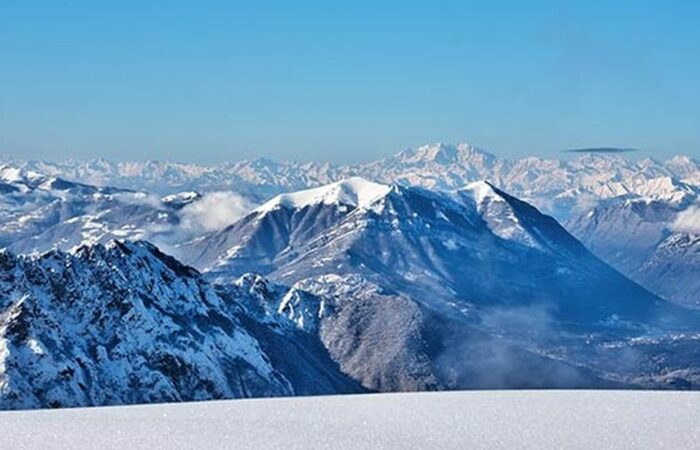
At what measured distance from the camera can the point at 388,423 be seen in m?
45.8

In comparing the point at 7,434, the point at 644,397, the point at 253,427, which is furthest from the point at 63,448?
the point at 644,397

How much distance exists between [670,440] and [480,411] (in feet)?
33.6

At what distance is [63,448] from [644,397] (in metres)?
32.7

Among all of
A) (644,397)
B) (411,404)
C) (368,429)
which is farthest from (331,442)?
(644,397)

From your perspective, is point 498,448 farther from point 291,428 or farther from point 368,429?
point 291,428

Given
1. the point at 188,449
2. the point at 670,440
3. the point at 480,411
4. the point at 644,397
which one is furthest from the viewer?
the point at 644,397

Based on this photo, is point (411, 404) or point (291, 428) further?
point (411, 404)

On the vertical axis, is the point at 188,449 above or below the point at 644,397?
above

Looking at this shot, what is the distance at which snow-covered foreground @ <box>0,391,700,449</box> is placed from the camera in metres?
41.5

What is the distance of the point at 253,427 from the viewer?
4459 cm

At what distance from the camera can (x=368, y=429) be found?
4425 centimetres

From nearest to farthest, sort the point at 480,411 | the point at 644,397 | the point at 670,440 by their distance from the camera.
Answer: the point at 670,440, the point at 480,411, the point at 644,397

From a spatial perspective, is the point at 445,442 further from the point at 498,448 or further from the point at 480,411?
the point at 480,411

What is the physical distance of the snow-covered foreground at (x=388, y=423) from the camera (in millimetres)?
41500
